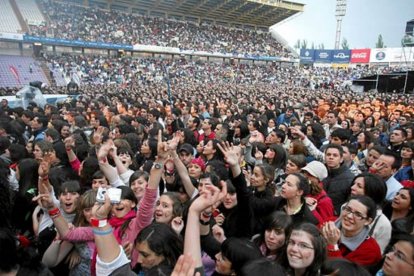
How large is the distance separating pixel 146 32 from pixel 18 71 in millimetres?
14513

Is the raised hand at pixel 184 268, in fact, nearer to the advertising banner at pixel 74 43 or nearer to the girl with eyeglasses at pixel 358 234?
the girl with eyeglasses at pixel 358 234

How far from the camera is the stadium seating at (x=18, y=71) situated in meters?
23.6

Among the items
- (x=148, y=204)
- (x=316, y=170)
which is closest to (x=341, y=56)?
(x=316, y=170)

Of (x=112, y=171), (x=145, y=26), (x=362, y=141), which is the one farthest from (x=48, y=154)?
(x=145, y=26)

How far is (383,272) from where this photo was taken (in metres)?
2.22

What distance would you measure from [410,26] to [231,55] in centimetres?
1837

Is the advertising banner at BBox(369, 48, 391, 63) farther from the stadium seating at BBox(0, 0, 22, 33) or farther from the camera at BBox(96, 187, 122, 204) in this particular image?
the camera at BBox(96, 187, 122, 204)

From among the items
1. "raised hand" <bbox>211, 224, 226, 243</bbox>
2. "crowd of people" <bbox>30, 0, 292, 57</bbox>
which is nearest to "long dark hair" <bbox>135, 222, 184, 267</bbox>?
"raised hand" <bbox>211, 224, 226, 243</bbox>

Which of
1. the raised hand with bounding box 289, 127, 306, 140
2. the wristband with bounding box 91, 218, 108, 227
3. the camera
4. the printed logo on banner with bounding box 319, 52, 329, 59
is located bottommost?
the raised hand with bounding box 289, 127, 306, 140

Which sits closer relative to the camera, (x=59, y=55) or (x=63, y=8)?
(x=59, y=55)

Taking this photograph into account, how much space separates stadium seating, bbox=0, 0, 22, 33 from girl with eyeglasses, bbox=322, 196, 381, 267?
30.0 m

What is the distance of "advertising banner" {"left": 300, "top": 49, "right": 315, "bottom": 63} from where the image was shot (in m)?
47.5

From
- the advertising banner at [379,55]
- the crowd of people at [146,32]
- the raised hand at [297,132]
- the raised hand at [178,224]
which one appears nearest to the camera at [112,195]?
the raised hand at [178,224]

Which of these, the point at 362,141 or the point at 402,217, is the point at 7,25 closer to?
the point at 362,141
